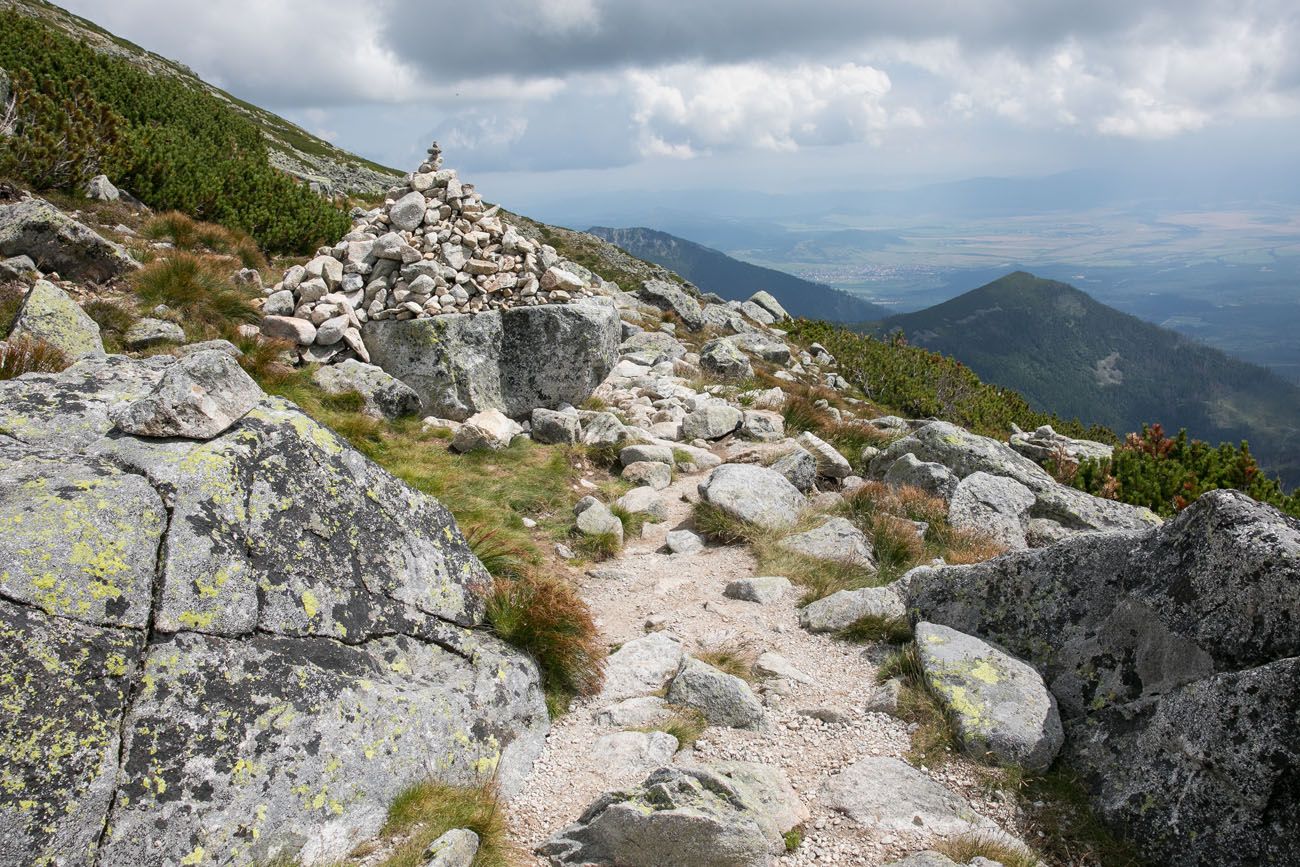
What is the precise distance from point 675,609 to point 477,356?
8.57m

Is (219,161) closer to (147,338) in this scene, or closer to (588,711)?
(147,338)

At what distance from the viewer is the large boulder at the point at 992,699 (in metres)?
6.11

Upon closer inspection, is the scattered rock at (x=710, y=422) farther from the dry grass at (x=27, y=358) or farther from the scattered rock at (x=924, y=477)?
the dry grass at (x=27, y=358)

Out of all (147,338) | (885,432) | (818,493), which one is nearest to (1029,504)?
(818,493)

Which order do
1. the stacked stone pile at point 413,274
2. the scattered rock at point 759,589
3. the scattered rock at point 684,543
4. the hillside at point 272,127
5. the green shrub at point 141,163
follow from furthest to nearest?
1. the hillside at point 272,127
2. the green shrub at point 141,163
3. the stacked stone pile at point 413,274
4. the scattered rock at point 684,543
5. the scattered rock at point 759,589

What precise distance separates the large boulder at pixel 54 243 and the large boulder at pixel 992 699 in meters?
15.8

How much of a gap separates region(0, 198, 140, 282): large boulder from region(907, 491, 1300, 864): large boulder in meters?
16.1

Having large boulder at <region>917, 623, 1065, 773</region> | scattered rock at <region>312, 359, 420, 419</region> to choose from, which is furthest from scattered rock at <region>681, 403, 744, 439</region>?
large boulder at <region>917, 623, 1065, 773</region>

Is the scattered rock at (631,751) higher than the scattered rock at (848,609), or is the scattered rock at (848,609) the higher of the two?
the scattered rock at (848,609)

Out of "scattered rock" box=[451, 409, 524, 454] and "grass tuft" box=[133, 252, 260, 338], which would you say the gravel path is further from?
"grass tuft" box=[133, 252, 260, 338]

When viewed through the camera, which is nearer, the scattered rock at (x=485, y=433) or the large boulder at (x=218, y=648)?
the large boulder at (x=218, y=648)

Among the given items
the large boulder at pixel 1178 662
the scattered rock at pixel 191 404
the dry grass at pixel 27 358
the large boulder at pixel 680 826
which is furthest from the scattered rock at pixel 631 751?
the dry grass at pixel 27 358

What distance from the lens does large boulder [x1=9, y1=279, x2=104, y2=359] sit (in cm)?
988

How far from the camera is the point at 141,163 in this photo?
20391 mm
